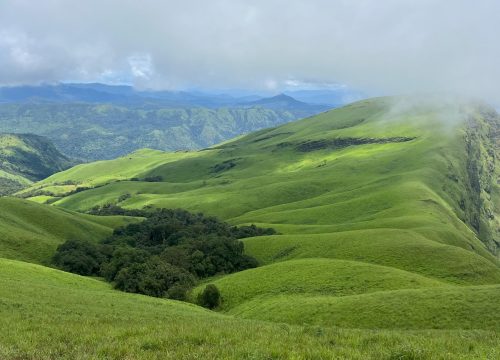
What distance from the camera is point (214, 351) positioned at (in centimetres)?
1645

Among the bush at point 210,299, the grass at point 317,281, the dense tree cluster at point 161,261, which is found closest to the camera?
the grass at point 317,281

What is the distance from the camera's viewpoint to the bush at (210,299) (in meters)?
83.8

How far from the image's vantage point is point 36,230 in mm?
155250

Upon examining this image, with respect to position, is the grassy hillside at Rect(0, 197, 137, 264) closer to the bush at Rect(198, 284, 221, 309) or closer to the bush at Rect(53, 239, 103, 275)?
the bush at Rect(53, 239, 103, 275)

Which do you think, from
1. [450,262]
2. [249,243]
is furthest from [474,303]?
[249,243]

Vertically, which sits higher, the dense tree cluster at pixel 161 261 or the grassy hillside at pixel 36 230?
the grassy hillside at pixel 36 230

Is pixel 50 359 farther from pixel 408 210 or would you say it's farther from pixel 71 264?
pixel 408 210

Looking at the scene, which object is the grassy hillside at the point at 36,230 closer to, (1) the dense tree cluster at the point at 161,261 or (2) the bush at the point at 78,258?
(2) the bush at the point at 78,258

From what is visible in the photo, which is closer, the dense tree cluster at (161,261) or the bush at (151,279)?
the bush at (151,279)

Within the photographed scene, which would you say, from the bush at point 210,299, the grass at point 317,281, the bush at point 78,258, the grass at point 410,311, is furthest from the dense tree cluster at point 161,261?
the grass at point 410,311

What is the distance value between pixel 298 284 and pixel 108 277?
52130mm

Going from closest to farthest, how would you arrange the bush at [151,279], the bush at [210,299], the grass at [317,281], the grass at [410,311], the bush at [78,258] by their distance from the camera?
the grass at [410,311] < the grass at [317,281] < the bush at [210,299] < the bush at [151,279] < the bush at [78,258]

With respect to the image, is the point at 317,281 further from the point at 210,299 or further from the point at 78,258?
the point at 78,258

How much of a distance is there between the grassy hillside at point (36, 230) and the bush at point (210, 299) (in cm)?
6036
